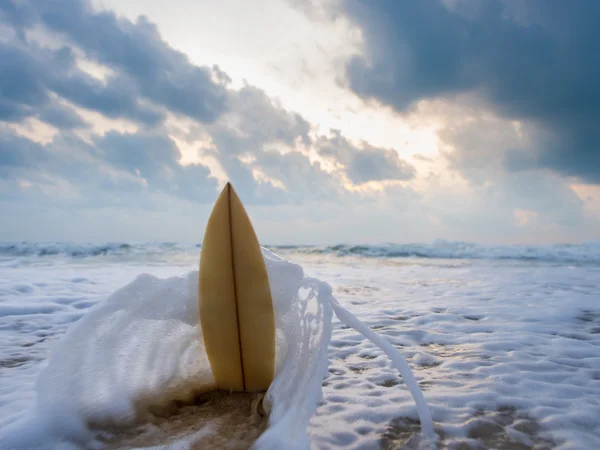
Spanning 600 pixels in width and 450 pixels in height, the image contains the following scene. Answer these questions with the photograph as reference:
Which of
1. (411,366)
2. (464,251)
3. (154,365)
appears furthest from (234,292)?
(464,251)

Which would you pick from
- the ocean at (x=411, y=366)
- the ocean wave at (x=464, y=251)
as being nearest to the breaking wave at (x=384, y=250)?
the ocean wave at (x=464, y=251)

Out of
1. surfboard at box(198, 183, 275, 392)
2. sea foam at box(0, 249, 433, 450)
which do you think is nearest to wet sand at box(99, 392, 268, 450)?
sea foam at box(0, 249, 433, 450)

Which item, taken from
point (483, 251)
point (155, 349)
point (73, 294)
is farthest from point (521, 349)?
point (483, 251)

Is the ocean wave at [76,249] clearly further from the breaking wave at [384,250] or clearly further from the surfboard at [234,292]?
the surfboard at [234,292]

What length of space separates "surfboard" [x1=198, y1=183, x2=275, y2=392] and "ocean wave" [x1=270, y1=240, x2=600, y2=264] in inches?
709

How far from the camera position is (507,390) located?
2.42 metres

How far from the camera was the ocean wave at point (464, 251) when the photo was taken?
19094mm

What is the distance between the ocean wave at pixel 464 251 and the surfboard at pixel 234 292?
59.1 feet

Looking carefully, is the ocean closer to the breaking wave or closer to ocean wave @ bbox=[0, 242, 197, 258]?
the breaking wave

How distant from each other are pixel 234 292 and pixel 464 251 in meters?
20.9

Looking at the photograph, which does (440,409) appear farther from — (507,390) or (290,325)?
(290,325)

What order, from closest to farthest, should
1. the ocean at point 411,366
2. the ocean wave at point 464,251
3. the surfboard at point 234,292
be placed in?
the ocean at point 411,366, the surfboard at point 234,292, the ocean wave at point 464,251

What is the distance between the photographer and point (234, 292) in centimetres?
207

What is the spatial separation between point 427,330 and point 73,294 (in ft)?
15.4
